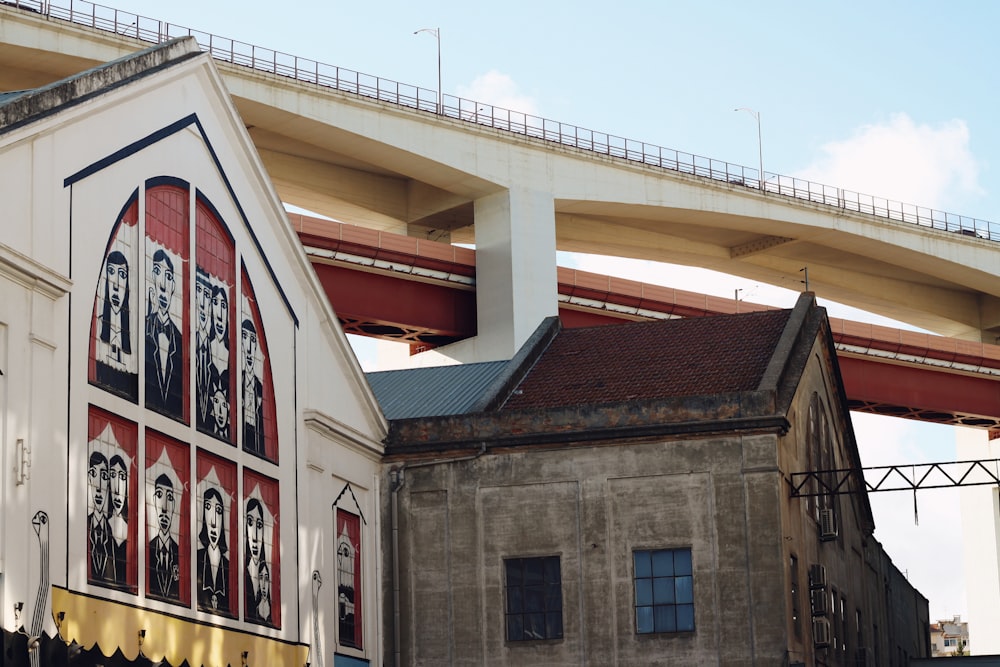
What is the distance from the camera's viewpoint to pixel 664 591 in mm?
32500

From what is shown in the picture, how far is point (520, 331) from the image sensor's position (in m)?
63.9

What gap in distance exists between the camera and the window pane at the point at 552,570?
109 ft

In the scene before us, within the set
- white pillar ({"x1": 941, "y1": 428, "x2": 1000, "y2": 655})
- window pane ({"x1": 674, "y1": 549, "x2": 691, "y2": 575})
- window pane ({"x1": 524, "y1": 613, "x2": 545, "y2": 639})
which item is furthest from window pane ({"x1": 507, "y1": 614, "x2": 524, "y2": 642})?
white pillar ({"x1": 941, "y1": 428, "x2": 1000, "y2": 655})

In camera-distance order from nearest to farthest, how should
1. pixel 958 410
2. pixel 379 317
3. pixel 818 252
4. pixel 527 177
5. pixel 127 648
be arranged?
pixel 127 648, pixel 379 317, pixel 527 177, pixel 958 410, pixel 818 252

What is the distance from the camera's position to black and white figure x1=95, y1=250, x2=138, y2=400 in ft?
80.1

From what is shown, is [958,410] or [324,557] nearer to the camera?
[324,557]

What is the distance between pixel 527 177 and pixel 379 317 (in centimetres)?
1041

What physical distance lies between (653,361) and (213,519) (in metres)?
13.1

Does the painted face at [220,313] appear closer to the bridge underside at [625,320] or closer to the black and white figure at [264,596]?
the black and white figure at [264,596]

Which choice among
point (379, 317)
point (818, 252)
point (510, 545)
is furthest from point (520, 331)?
point (510, 545)

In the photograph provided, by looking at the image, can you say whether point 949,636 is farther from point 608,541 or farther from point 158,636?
point 158,636

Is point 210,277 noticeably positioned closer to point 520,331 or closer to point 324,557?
point 324,557

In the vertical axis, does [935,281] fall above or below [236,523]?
above

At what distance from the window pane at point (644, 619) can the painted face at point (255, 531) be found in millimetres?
7915
